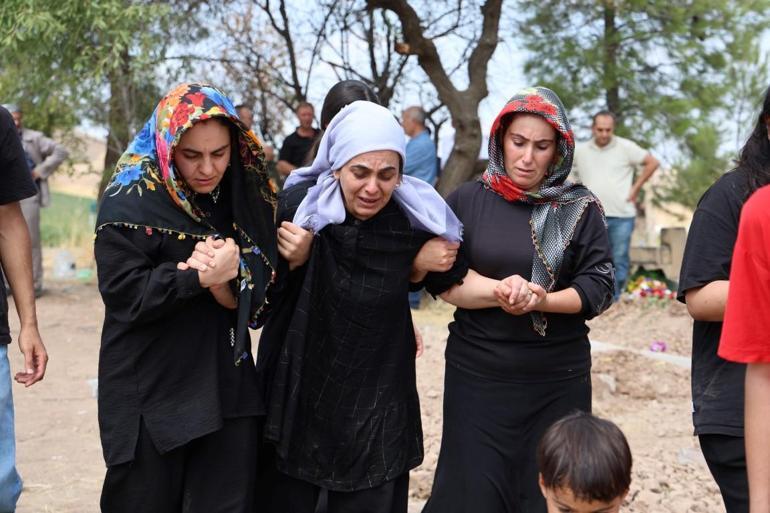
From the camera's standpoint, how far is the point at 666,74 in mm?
13875

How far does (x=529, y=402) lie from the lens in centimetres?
331

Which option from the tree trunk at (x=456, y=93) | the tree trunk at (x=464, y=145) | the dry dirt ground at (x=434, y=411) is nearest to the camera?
the dry dirt ground at (x=434, y=411)

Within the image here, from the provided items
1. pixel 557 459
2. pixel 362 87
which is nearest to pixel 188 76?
pixel 362 87

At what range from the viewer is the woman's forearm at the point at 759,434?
2.24 m

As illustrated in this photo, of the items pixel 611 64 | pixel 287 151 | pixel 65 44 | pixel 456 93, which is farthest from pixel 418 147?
pixel 611 64

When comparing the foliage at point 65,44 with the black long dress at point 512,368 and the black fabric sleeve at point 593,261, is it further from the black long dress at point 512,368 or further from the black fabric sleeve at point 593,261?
the black fabric sleeve at point 593,261

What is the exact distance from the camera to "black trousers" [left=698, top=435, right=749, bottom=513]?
2.71m

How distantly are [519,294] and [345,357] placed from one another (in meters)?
0.65

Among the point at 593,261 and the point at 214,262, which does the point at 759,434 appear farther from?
the point at 214,262

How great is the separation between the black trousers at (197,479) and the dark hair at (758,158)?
180 cm

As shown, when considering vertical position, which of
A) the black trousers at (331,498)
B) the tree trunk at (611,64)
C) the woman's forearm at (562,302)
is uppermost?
the tree trunk at (611,64)

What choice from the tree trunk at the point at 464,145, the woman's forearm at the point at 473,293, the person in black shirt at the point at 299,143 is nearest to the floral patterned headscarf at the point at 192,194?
the woman's forearm at the point at 473,293

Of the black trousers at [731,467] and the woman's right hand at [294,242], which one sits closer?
the black trousers at [731,467]

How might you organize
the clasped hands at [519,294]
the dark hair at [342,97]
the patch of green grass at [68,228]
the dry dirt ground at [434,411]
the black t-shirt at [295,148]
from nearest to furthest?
1. the clasped hands at [519,294]
2. the dark hair at [342,97]
3. the dry dirt ground at [434,411]
4. the black t-shirt at [295,148]
5. the patch of green grass at [68,228]
